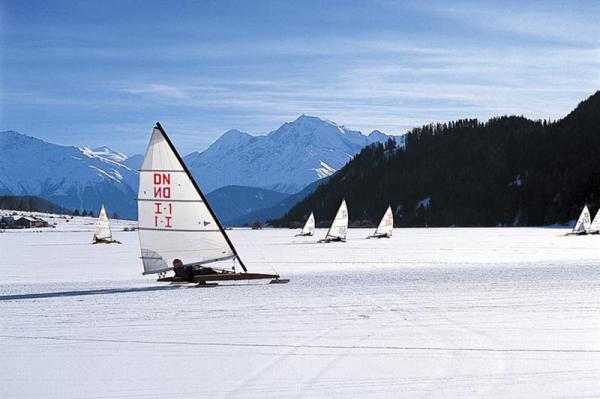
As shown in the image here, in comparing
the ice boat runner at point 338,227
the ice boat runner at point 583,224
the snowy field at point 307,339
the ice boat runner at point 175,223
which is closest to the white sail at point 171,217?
the ice boat runner at point 175,223

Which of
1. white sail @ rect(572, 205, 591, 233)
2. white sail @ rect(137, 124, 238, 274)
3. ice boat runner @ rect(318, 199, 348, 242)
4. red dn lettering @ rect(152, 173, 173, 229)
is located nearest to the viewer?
white sail @ rect(137, 124, 238, 274)

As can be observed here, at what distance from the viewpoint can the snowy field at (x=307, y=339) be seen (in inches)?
430

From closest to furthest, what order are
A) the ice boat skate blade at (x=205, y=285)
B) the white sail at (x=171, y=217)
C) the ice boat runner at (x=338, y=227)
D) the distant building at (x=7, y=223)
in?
the white sail at (x=171, y=217)
the ice boat skate blade at (x=205, y=285)
the ice boat runner at (x=338, y=227)
the distant building at (x=7, y=223)

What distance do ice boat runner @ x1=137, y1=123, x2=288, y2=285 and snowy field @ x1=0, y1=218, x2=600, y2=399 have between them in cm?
90

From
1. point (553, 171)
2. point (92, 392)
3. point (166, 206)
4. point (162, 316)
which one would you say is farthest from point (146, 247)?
point (553, 171)

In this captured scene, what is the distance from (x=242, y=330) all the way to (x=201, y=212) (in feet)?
33.2

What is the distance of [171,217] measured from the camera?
83.3 ft

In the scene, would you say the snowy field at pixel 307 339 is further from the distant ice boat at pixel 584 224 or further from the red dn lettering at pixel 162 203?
the distant ice boat at pixel 584 224

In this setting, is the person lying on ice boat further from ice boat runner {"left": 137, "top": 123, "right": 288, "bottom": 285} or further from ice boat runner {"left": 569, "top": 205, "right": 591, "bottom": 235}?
ice boat runner {"left": 569, "top": 205, "right": 591, "bottom": 235}

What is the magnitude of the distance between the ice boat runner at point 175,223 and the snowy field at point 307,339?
0.90 meters

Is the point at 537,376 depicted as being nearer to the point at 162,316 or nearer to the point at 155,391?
the point at 155,391

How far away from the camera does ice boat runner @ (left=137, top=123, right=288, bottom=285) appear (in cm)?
2489

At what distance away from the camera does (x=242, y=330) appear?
15.8 metres

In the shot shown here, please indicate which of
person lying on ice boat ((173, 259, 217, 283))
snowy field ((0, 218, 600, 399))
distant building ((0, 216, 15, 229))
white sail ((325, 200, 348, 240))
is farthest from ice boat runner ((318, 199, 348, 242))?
distant building ((0, 216, 15, 229))
